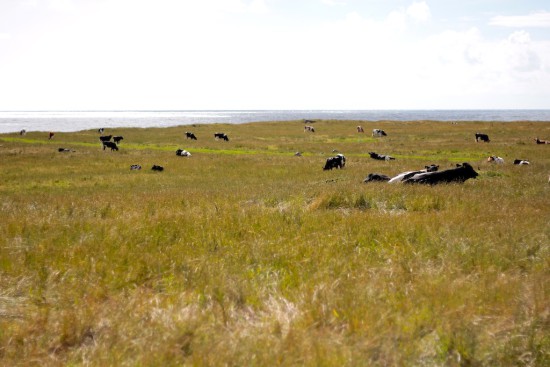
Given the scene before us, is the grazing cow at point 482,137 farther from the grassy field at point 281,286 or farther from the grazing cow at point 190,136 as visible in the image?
the grassy field at point 281,286

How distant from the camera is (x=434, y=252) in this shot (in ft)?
24.6

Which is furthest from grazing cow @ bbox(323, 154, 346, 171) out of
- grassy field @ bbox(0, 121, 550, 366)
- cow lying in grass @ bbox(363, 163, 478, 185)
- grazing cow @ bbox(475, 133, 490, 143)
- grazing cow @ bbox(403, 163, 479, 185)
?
grazing cow @ bbox(475, 133, 490, 143)

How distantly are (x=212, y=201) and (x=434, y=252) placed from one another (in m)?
7.95

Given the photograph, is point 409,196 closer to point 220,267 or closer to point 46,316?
point 220,267

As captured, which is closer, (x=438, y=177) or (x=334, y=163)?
(x=438, y=177)

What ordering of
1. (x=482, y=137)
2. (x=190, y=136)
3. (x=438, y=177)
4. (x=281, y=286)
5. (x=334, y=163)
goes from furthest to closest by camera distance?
(x=190, y=136)
(x=482, y=137)
(x=334, y=163)
(x=438, y=177)
(x=281, y=286)

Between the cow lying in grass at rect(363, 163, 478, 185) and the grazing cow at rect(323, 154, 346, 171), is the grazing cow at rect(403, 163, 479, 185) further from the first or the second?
the grazing cow at rect(323, 154, 346, 171)

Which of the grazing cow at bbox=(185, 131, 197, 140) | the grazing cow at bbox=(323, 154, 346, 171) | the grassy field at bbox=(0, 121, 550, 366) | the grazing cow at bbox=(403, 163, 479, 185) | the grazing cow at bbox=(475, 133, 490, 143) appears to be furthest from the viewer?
the grazing cow at bbox=(185, 131, 197, 140)

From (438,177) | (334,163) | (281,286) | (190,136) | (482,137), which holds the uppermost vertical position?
(281,286)

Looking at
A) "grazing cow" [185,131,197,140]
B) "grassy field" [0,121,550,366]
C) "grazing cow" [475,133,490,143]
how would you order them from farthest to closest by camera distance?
"grazing cow" [185,131,197,140]
"grazing cow" [475,133,490,143]
"grassy field" [0,121,550,366]

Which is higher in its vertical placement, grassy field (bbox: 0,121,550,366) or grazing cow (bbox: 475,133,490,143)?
grassy field (bbox: 0,121,550,366)

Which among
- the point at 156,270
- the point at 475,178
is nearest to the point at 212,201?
the point at 156,270

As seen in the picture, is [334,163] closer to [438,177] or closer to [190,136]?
[438,177]

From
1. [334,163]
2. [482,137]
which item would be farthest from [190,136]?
[334,163]
